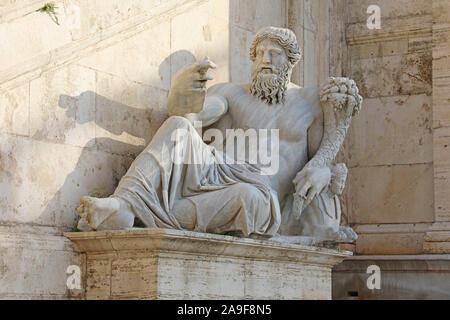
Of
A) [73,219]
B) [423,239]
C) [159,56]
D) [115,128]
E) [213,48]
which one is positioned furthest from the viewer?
[423,239]

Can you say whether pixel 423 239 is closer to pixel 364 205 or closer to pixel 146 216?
pixel 364 205

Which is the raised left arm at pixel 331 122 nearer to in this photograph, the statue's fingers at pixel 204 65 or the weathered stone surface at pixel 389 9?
the statue's fingers at pixel 204 65

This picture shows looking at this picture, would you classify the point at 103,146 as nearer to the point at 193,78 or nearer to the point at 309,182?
the point at 193,78

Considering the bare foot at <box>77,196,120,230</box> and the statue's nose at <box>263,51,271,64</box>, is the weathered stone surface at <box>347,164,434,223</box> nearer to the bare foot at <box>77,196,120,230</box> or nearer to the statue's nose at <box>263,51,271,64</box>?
the statue's nose at <box>263,51,271,64</box>

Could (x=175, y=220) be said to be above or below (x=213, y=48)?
below

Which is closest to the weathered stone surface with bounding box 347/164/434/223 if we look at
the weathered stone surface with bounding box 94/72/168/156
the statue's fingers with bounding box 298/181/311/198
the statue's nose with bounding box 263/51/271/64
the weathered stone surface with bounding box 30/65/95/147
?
the statue's fingers with bounding box 298/181/311/198

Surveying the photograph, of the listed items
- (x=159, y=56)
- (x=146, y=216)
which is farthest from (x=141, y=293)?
(x=159, y=56)

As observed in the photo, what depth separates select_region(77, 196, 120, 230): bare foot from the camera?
20.5 ft

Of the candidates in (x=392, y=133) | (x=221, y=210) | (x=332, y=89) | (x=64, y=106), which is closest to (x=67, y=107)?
(x=64, y=106)

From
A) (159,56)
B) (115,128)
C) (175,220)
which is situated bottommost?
(175,220)

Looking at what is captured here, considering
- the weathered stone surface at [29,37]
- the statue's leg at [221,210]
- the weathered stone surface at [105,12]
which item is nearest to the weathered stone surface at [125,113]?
the weathered stone surface at [105,12]

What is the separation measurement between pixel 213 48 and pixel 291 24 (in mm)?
1385

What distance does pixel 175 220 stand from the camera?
659 centimetres

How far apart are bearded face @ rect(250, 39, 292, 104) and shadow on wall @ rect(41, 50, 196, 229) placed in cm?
69
